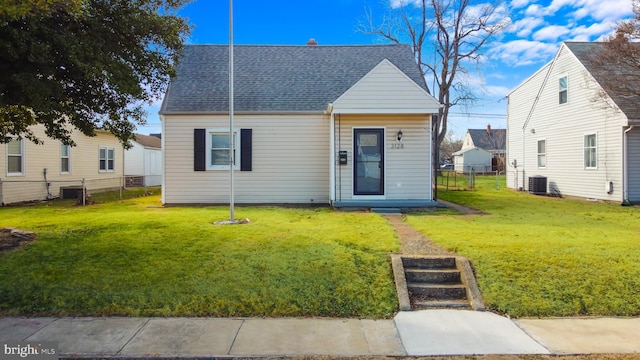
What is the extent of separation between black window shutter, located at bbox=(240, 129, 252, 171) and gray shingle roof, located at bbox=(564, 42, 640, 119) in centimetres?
1172

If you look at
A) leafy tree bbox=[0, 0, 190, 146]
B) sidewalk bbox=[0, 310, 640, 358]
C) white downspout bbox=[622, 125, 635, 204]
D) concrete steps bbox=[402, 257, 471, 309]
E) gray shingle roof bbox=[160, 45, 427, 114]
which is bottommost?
sidewalk bbox=[0, 310, 640, 358]

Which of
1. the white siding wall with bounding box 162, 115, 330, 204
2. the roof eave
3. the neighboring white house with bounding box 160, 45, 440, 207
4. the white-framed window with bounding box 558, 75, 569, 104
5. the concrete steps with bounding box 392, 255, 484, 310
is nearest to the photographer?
the concrete steps with bounding box 392, 255, 484, 310

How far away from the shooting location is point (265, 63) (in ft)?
47.6

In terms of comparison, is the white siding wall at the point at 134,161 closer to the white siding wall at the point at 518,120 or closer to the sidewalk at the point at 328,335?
the sidewalk at the point at 328,335

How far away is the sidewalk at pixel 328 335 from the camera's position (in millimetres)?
3941

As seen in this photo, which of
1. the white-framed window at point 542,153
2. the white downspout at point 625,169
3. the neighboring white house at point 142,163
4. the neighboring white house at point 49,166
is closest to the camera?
the white downspout at point 625,169

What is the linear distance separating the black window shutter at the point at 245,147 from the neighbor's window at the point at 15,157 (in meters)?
8.72

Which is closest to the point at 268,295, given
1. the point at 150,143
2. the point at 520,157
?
the point at 520,157

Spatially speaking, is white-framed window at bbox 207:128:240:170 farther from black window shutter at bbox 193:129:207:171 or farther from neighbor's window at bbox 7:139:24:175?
neighbor's window at bbox 7:139:24:175

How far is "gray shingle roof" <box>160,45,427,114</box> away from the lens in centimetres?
1283

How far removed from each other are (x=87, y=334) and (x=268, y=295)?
6.55 feet

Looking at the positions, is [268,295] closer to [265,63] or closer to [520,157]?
[265,63]

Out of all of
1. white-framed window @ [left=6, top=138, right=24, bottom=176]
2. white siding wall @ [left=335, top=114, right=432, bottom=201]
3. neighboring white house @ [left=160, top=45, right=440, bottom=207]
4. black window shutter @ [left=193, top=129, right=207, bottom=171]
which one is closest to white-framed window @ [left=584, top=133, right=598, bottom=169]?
neighboring white house @ [left=160, top=45, right=440, bottom=207]

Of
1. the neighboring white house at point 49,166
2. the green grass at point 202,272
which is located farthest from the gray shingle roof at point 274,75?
the green grass at point 202,272
